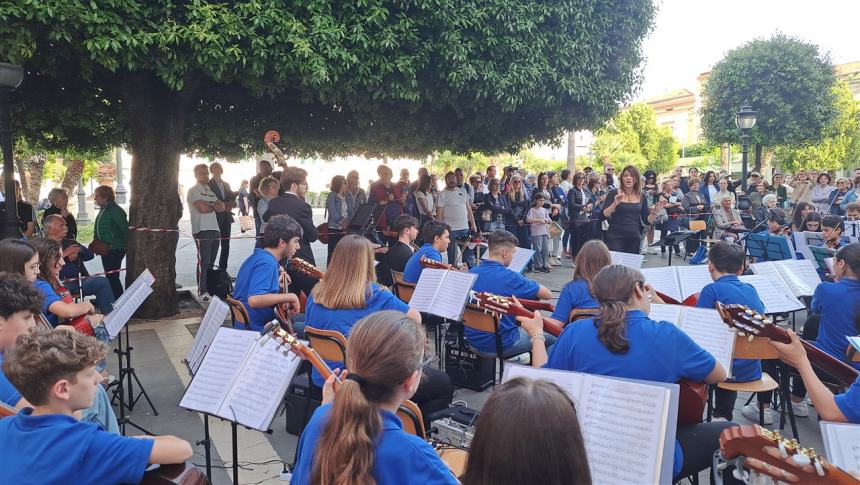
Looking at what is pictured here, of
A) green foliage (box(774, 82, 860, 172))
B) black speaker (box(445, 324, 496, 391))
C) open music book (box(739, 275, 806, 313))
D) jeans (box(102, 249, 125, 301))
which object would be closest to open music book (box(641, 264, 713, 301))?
open music book (box(739, 275, 806, 313))

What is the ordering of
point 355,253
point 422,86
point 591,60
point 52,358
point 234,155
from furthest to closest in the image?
point 234,155 → point 591,60 → point 422,86 → point 355,253 → point 52,358

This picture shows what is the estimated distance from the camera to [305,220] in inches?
294

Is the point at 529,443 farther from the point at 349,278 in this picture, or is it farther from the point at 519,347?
the point at 519,347

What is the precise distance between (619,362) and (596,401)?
49cm

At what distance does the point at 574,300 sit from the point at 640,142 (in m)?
41.1

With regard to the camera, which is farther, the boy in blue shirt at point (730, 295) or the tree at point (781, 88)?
the tree at point (781, 88)

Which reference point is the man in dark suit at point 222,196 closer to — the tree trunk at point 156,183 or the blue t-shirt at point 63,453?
the tree trunk at point 156,183

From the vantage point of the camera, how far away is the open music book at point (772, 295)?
5184mm

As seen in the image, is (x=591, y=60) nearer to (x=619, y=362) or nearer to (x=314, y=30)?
(x=314, y=30)

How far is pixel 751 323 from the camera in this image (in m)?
3.00

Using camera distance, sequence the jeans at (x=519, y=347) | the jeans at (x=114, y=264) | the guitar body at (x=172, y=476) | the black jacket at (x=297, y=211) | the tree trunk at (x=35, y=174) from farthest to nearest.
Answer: the tree trunk at (x=35, y=174)
the jeans at (x=114, y=264)
the black jacket at (x=297, y=211)
the jeans at (x=519, y=347)
the guitar body at (x=172, y=476)

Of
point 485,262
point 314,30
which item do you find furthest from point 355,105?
point 485,262

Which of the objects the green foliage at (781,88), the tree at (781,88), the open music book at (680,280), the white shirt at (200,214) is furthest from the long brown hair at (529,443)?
the green foliage at (781,88)

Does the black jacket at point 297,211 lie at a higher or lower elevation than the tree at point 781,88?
Result: lower
